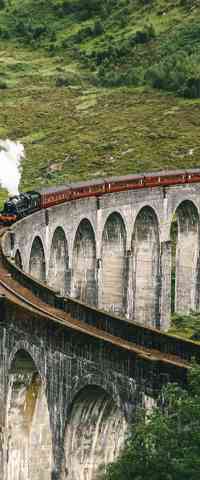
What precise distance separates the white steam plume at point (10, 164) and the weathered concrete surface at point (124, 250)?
24183mm

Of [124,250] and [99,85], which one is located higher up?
[99,85]

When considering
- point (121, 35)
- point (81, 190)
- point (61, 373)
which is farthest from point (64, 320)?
point (121, 35)

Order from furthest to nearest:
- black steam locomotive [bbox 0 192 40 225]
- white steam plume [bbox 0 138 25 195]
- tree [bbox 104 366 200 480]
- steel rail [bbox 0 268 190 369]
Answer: white steam plume [bbox 0 138 25 195] → black steam locomotive [bbox 0 192 40 225] → steel rail [bbox 0 268 190 369] → tree [bbox 104 366 200 480]

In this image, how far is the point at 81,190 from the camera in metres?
69.0

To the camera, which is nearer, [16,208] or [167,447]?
[167,447]

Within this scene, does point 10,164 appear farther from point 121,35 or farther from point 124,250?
point 121,35

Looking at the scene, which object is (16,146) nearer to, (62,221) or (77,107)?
(77,107)

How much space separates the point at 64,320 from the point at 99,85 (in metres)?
101

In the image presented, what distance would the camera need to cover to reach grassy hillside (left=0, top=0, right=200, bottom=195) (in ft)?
348

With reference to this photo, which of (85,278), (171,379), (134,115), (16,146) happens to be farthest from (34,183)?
(171,379)

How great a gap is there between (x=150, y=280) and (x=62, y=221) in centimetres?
1279

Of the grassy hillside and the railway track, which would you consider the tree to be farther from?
the grassy hillside

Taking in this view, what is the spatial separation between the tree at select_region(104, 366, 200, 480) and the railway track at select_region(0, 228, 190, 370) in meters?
2.28

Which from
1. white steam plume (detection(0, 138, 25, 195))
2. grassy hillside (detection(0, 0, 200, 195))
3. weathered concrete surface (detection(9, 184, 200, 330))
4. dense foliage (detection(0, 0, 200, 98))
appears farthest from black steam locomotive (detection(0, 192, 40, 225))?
dense foliage (detection(0, 0, 200, 98))
